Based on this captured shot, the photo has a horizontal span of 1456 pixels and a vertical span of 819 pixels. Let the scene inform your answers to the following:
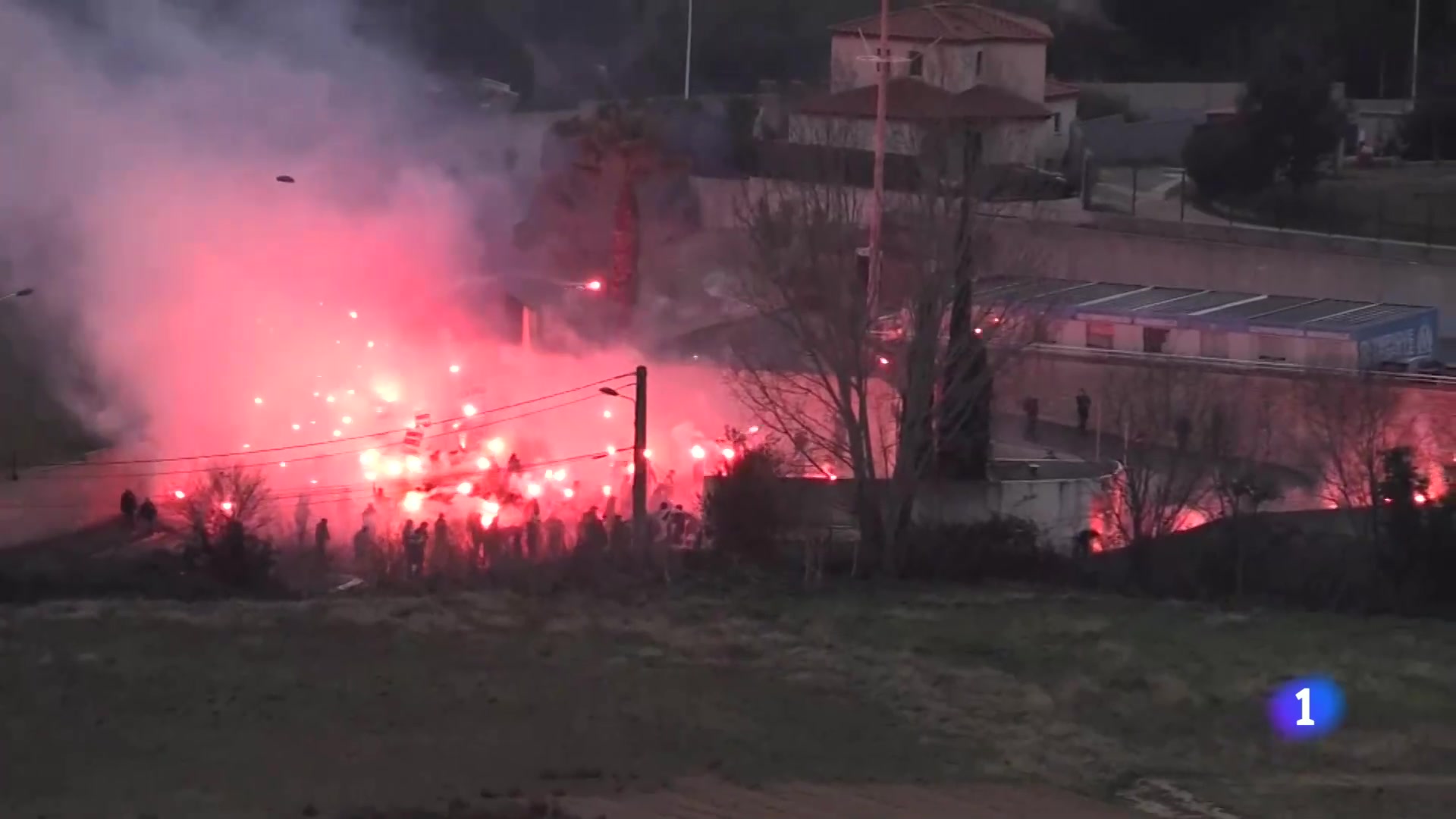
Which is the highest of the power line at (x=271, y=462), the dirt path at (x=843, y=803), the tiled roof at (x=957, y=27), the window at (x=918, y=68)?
the tiled roof at (x=957, y=27)

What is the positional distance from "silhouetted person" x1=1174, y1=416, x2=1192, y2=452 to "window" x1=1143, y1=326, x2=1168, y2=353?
3.47 meters

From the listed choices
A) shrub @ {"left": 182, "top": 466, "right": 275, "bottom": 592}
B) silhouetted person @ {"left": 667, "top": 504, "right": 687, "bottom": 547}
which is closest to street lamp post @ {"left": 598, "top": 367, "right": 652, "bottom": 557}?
silhouetted person @ {"left": 667, "top": 504, "right": 687, "bottom": 547}

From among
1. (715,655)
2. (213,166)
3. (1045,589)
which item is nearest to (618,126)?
(213,166)

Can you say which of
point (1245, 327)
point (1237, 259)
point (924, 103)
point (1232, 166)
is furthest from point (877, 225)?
point (1232, 166)

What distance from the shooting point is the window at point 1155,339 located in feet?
79.4

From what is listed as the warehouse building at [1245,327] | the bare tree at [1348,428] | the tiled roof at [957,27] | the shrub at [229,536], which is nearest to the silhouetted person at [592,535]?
the shrub at [229,536]

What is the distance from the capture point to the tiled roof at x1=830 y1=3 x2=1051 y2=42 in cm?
3488

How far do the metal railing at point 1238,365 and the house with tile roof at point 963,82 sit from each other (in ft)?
18.8

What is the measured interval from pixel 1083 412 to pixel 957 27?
14116mm

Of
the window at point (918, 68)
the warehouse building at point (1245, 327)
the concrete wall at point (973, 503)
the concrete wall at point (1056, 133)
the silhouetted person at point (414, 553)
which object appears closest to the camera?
the silhouetted person at point (414, 553)

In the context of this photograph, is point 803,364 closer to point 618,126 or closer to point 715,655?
point 715,655

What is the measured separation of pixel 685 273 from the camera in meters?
29.6

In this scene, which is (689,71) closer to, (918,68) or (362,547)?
(918,68)

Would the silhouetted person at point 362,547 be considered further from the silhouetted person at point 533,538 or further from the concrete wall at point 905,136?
the concrete wall at point 905,136
